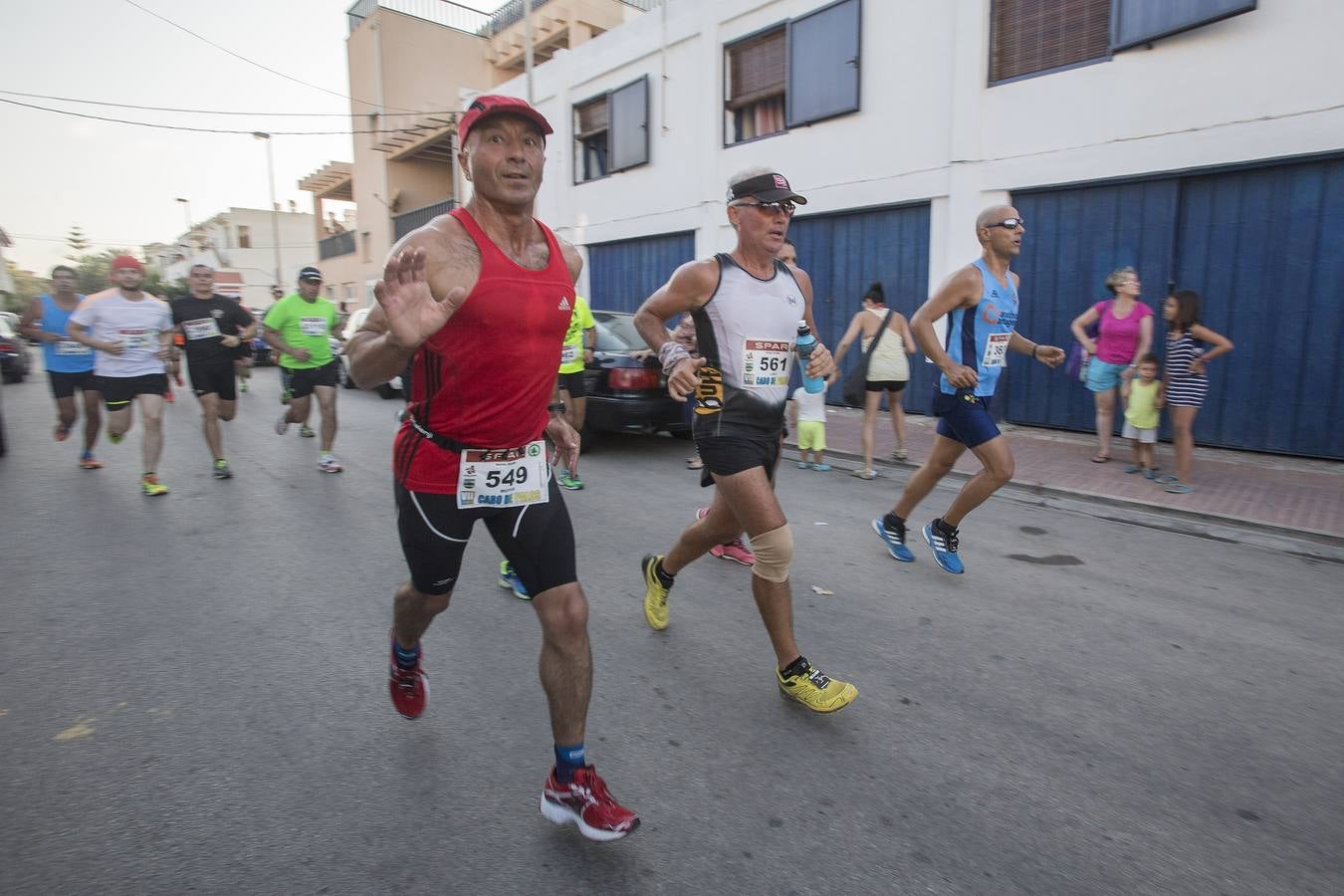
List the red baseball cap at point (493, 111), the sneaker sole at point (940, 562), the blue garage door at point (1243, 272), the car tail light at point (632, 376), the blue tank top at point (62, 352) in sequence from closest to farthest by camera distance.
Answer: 1. the red baseball cap at point (493, 111)
2. the sneaker sole at point (940, 562)
3. the blue garage door at point (1243, 272)
4. the blue tank top at point (62, 352)
5. the car tail light at point (632, 376)

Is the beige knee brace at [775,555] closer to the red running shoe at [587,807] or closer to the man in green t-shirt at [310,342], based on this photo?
the red running shoe at [587,807]

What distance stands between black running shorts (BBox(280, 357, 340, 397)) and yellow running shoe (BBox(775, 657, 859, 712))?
615 cm

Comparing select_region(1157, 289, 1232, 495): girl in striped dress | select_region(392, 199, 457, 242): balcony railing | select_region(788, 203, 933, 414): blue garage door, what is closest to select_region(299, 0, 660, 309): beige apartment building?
select_region(392, 199, 457, 242): balcony railing

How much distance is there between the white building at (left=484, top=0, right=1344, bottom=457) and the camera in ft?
24.2

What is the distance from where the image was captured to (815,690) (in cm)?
300

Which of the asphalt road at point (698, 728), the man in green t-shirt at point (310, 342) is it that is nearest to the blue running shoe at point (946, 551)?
the asphalt road at point (698, 728)

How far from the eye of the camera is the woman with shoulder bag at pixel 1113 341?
23.7 feet

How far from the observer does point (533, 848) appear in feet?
7.43

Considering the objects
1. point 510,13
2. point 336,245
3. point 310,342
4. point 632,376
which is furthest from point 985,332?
point 336,245

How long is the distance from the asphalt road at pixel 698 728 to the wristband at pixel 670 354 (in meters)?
1.29

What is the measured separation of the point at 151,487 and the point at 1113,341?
8588 mm

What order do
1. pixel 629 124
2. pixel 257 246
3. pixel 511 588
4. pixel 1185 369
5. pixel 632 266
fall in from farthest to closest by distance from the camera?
pixel 257 246
pixel 632 266
pixel 629 124
pixel 1185 369
pixel 511 588

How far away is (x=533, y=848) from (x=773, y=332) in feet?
7.09

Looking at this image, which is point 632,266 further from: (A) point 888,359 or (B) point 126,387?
(B) point 126,387
